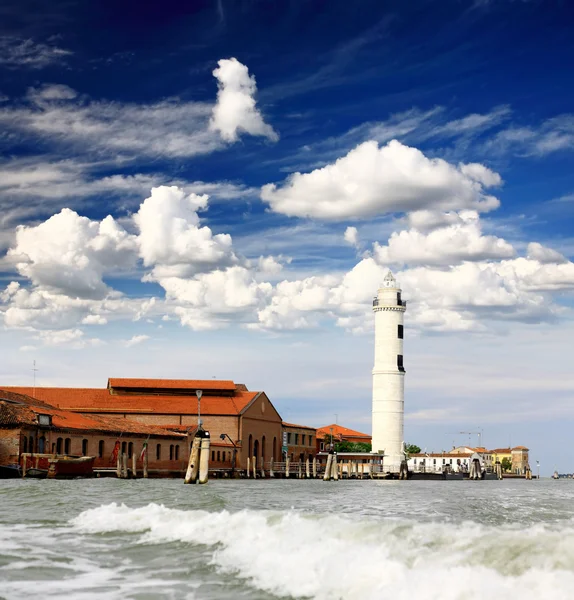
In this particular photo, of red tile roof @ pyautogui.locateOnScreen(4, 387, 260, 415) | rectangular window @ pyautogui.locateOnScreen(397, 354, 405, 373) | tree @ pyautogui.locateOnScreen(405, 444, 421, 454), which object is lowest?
tree @ pyautogui.locateOnScreen(405, 444, 421, 454)

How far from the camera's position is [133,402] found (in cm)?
7869

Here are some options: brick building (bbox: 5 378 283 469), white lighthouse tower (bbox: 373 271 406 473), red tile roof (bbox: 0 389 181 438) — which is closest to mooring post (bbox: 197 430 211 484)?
red tile roof (bbox: 0 389 181 438)

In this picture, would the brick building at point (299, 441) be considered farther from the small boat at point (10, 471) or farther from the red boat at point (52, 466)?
the small boat at point (10, 471)

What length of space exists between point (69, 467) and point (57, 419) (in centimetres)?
668

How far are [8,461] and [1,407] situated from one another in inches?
134

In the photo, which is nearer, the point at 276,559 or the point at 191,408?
the point at 276,559

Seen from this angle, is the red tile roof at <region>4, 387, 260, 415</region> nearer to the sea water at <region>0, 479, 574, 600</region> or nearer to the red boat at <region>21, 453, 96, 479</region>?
the red boat at <region>21, 453, 96, 479</region>

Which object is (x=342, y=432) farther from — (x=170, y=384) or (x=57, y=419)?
(x=57, y=419)

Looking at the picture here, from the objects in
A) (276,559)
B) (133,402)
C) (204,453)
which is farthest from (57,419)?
(276,559)

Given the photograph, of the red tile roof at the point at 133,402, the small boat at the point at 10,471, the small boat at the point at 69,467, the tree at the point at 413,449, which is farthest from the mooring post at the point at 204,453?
the tree at the point at 413,449

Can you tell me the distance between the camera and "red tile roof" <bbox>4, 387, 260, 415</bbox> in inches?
3007

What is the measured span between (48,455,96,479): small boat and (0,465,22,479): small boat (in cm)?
172

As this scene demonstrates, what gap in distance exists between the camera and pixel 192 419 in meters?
75.4

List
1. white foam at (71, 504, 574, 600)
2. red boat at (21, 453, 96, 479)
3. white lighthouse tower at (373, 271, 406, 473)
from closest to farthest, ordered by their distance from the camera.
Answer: white foam at (71, 504, 574, 600)
red boat at (21, 453, 96, 479)
white lighthouse tower at (373, 271, 406, 473)
